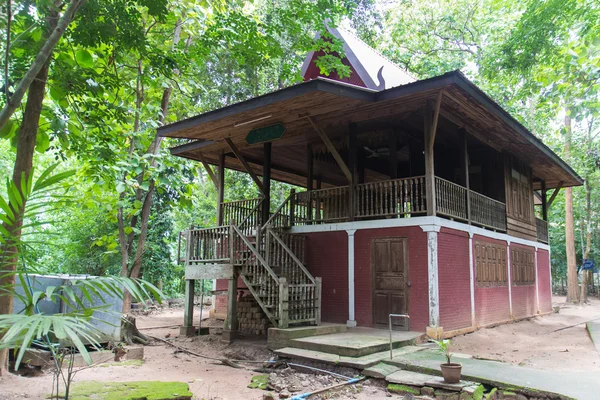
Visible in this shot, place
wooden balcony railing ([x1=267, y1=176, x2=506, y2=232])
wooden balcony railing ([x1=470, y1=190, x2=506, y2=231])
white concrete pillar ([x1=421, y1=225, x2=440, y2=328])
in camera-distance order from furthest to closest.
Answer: wooden balcony railing ([x1=470, y1=190, x2=506, y2=231]) < wooden balcony railing ([x1=267, y1=176, x2=506, y2=232]) < white concrete pillar ([x1=421, y1=225, x2=440, y2=328])

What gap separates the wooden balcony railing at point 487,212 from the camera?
12.6m

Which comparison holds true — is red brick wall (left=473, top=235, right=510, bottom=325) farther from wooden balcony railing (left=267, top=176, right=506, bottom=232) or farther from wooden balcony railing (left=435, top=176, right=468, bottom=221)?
wooden balcony railing (left=435, top=176, right=468, bottom=221)

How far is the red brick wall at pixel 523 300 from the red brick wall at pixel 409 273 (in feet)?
20.7

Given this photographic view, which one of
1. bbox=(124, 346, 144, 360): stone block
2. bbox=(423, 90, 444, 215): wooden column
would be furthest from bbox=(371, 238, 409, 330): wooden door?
bbox=(124, 346, 144, 360): stone block

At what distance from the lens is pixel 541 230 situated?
18922 mm

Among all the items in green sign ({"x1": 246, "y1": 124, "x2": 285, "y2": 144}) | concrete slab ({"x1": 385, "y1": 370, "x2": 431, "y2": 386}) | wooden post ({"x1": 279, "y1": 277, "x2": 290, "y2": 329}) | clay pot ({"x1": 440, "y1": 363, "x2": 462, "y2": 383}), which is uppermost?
green sign ({"x1": 246, "y1": 124, "x2": 285, "y2": 144})

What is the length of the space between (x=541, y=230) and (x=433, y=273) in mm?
11652

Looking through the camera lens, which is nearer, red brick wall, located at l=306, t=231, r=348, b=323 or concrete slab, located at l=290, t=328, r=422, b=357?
concrete slab, located at l=290, t=328, r=422, b=357

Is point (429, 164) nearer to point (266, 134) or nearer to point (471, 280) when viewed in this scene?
point (471, 280)

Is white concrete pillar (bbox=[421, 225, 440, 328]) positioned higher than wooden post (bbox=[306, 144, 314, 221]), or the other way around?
wooden post (bbox=[306, 144, 314, 221])

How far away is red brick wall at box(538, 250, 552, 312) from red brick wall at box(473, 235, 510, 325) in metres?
4.70

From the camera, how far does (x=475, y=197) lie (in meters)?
12.6

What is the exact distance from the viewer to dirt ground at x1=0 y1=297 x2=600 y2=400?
6418mm

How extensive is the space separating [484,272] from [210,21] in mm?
9885
